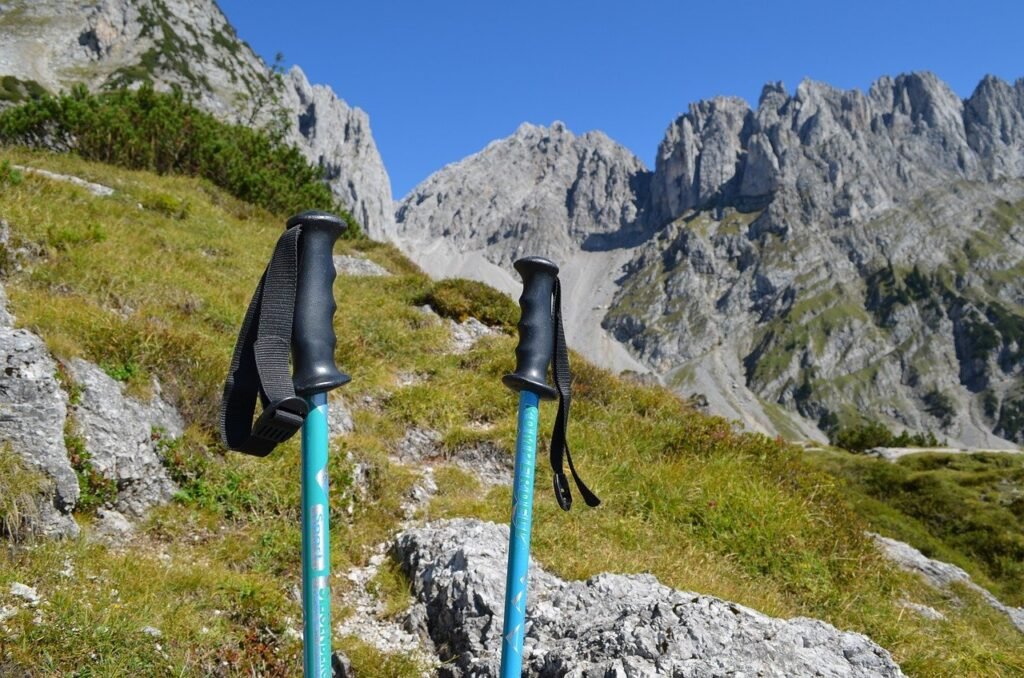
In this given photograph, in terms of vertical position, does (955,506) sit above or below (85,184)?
below

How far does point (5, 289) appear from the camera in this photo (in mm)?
7102

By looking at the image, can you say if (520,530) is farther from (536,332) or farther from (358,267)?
(358,267)

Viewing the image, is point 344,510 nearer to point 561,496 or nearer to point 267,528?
point 267,528

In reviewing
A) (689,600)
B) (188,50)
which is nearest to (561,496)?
(689,600)

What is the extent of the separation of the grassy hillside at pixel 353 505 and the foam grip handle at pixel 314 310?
2699 mm

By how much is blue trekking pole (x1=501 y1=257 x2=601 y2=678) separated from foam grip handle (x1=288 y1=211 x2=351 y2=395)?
0.96 metres

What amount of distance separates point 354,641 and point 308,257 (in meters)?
3.68

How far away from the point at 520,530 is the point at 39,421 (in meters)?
4.56

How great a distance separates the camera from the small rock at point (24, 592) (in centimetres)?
387

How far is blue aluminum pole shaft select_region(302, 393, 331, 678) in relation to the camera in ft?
7.83

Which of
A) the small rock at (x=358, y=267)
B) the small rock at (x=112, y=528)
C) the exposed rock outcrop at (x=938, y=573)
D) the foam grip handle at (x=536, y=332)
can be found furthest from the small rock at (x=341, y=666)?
the small rock at (x=358, y=267)

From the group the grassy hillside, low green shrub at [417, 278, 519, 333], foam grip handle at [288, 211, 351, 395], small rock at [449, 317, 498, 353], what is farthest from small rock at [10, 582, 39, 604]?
low green shrub at [417, 278, 519, 333]

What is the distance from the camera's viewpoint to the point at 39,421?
520cm

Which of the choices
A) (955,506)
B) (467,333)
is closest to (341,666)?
(467,333)
